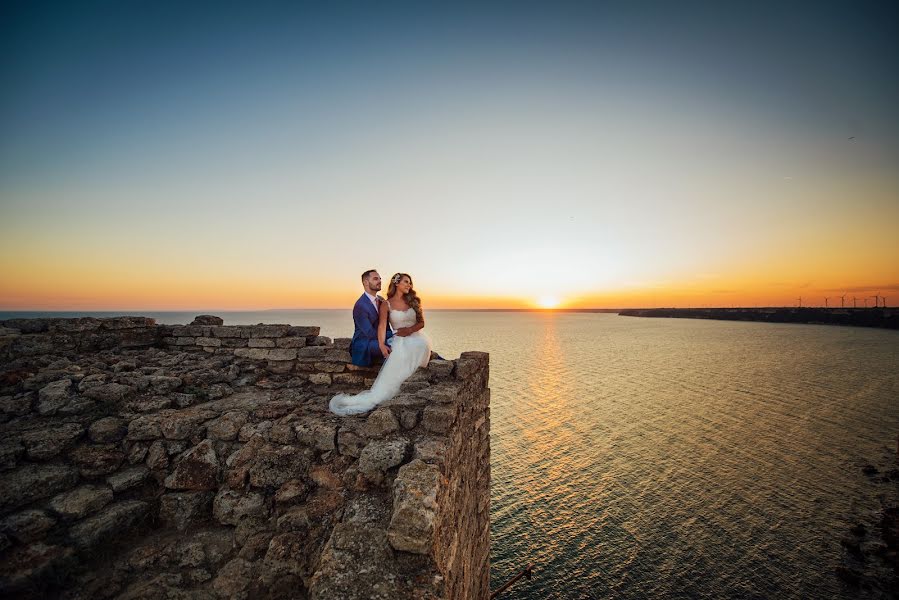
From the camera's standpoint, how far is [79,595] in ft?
9.93

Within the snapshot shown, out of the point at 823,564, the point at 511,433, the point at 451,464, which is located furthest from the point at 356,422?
the point at 511,433

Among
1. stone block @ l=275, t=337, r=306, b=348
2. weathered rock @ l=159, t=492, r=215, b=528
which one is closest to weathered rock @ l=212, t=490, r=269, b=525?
weathered rock @ l=159, t=492, r=215, b=528

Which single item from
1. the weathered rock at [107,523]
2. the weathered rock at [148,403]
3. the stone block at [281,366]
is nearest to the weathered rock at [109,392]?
the weathered rock at [148,403]

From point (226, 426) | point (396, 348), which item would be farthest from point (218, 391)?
point (396, 348)

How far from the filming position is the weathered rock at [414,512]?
9.90 feet

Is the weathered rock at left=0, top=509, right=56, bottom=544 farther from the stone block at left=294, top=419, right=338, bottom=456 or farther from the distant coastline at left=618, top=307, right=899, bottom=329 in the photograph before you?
the distant coastline at left=618, top=307, right=899, bottom=329

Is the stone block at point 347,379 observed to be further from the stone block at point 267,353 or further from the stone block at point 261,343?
the stone block at point 261,343

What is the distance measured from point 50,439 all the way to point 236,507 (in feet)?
7.57

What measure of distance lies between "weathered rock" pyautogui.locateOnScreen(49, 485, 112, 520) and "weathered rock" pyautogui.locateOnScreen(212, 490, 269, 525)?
1.06 meters

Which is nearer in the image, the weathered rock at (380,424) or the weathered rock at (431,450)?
the weathered rock at (431,450)

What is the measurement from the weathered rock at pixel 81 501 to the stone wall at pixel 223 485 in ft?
0.05

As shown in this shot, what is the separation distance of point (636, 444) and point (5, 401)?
22.4 metres

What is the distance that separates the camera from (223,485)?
4016 millimetres

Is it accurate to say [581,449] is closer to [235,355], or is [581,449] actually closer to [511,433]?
[511,433]
